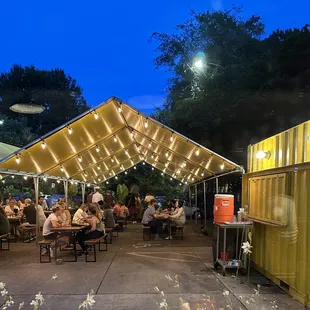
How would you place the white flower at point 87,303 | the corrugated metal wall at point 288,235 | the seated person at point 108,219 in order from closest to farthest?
the white flower at point 87,303 < the corrugated metal wall at point 288,235 < the seated person at point 108,219

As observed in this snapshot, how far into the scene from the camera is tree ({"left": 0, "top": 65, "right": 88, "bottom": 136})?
35156 mm

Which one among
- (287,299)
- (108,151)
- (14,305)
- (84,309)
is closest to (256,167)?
(287,299)

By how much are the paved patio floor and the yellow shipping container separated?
13.7 inches

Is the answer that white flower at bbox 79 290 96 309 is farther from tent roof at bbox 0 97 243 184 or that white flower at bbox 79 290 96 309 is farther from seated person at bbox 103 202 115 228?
seated person at bbox 103 202 115 228

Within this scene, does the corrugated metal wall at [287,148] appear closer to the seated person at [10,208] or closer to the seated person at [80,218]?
the seated person at [80,218]

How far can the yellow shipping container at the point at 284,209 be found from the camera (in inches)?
206

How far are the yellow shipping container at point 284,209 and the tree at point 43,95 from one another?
29.2m

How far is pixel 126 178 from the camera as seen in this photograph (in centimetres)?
2889

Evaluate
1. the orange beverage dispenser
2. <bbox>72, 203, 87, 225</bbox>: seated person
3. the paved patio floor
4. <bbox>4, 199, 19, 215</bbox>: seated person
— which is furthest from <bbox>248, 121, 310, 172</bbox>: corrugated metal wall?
<bbox>4, 199, 19, 215</bbox>: seated person

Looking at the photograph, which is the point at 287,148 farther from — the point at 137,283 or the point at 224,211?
the point at 137,283

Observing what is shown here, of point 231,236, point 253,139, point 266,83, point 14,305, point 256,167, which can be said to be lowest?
point 14,305

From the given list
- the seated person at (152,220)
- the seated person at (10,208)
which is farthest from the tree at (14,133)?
the seated person at (152,220)

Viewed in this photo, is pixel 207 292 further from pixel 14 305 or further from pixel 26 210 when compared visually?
pixel 26 210

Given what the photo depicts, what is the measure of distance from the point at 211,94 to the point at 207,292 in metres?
12.9
